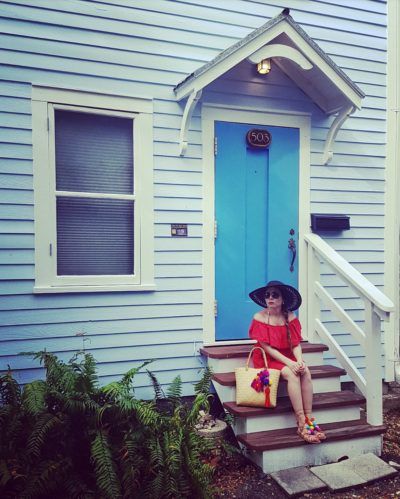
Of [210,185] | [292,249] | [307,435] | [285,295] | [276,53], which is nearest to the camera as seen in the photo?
[307,435]

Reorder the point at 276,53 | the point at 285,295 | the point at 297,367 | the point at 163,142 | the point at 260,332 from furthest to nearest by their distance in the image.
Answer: the point at 163,142, the point at 276,53, the point at 285,295, the point at 260,332, the point at 297,367

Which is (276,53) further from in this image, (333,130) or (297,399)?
(297,399)

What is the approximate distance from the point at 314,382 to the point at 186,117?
2.58 metres

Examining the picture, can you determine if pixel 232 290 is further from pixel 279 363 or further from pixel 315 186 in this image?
pixel 315 186

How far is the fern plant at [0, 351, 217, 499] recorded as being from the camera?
2.33 metres

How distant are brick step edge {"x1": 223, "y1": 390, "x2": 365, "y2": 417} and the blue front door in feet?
2.91

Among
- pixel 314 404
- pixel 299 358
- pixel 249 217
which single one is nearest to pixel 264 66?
pixel 249 217

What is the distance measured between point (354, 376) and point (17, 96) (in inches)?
145

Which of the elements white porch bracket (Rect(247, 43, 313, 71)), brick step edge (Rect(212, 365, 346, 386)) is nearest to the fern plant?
brick step edge (Rect(212, 365, 346, 386))

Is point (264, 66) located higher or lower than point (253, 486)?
higher

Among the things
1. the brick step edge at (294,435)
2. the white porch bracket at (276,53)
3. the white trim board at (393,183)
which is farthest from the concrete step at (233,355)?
the white porch bracket at (276,53)

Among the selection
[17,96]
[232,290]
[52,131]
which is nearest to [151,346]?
[232,290]

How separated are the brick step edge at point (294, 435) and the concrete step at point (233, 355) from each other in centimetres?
64

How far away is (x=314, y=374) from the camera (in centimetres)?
360
